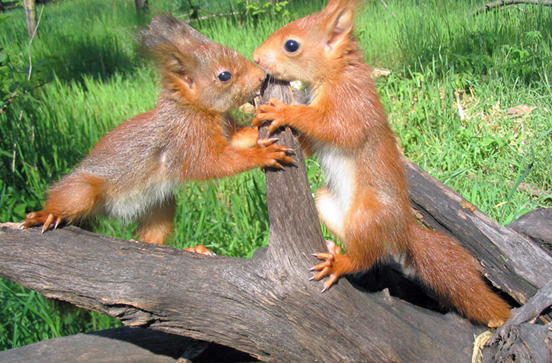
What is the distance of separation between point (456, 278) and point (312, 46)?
136 cm

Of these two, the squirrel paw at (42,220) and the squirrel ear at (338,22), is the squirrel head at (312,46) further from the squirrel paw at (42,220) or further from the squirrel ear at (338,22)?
the squirrel paw at (42,220)

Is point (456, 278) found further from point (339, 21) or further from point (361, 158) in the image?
point (339, 21)

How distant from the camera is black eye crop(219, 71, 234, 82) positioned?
2.47 meters

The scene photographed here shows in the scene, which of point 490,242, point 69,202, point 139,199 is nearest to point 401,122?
point 490,242

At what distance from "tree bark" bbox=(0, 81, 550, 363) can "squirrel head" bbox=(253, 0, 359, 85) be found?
1.55 ft

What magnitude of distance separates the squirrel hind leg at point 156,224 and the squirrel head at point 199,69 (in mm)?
752

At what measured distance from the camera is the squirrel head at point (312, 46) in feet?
7.88

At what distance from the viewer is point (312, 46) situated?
8.02 ft

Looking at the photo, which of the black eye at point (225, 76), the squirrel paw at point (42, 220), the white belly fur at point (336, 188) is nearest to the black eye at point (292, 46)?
the black eye at point (225, 76)

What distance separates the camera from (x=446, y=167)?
4141mm

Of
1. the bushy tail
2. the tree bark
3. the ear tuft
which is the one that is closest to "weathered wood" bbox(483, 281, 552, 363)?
the bushy tail

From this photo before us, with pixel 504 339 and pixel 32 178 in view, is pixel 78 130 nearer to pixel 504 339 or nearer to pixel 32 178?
pixel 32 178

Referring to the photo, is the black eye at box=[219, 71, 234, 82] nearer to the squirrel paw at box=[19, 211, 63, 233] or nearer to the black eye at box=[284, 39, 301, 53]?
the black eye at box=[284, 39, 301, 53]

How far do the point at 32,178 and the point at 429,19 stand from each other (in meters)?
4.77
